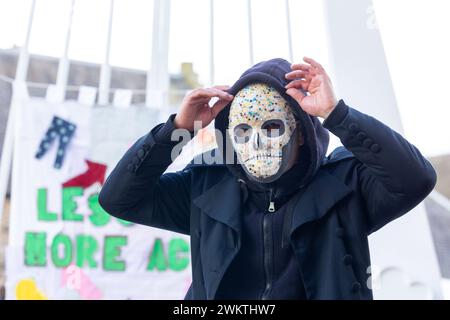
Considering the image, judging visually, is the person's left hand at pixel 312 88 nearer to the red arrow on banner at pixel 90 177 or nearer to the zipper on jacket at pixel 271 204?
the zipper on jacket at pixel 271 204

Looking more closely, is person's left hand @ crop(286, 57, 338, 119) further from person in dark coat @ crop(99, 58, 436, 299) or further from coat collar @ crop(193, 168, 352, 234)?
coat collar @ crop(193, 168, 352, 234)

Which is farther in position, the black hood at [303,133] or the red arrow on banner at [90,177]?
the red arrow on banner at [90,177]

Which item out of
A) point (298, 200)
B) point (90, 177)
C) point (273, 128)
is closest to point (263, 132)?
point (273, 128)

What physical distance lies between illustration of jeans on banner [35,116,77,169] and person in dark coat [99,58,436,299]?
2.71ft

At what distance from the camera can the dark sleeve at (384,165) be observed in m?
0.43

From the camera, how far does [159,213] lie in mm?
568

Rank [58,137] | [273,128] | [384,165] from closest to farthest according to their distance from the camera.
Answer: [384,165] < [273,128] < [58,137]

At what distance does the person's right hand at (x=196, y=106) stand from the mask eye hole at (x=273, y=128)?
0.26ft

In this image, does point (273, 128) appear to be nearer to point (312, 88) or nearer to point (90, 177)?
point (312, 88)

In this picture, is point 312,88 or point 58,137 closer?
point 312,88

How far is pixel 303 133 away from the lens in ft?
1.80

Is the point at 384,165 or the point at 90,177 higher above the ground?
the point at 90,177

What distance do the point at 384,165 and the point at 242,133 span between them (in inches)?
8.6

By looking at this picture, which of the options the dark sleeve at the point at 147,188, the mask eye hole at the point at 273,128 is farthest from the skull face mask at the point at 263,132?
the dark sleeve at the point at 147,188
